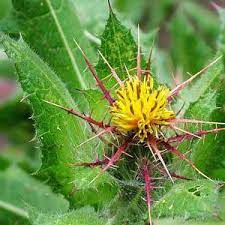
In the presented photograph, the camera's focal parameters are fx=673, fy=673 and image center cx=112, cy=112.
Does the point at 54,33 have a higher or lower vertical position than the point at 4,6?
higher

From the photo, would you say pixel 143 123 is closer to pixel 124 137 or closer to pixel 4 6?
pixel 124 137

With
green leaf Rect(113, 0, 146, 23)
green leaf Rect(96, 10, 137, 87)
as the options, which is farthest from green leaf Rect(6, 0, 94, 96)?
green leaf Rect(113, 0, 146, 23)

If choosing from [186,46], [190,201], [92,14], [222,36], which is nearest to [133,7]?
[186,46]

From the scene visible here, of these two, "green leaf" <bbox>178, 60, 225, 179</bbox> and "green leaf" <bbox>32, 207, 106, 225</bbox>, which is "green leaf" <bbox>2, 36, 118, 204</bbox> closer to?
"green leaf" <bbox>32, 207, 106, 225</bbox>

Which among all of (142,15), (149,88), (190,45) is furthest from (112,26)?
(142,15)

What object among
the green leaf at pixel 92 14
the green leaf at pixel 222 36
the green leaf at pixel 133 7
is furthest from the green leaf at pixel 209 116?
the green leaf at pixel 133 7

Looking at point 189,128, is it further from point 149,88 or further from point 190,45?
point 190,45
